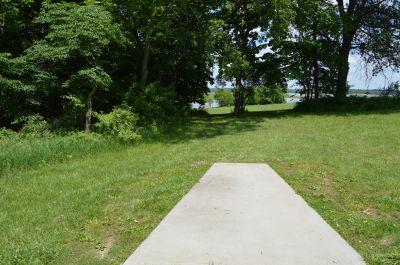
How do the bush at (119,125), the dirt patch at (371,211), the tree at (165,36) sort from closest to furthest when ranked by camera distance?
the dirt patch at (371,211)
the bush at (119,125)
the tree at (165,36)

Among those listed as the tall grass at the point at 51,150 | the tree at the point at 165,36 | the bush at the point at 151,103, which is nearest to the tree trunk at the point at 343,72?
the tree at the point at 165,36

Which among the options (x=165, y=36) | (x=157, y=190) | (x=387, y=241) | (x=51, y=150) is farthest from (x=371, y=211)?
(x=165, y=36)

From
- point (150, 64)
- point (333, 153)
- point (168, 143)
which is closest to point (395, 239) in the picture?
point (333, 153)

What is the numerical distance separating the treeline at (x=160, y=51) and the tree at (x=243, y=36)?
0.05 meters

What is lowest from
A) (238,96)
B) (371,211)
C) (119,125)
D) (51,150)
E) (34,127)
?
(371,211)

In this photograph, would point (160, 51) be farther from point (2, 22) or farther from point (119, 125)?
point (119, 125)

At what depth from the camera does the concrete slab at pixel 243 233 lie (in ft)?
11.7

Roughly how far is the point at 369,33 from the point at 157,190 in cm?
1949

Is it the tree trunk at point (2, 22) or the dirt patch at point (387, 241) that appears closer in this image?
the dirt patch at point (387, 241)

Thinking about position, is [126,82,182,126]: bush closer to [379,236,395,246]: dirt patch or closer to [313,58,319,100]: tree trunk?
[313,58,319,100]: tree trunk

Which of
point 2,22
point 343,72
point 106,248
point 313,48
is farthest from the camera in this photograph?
point 343,72

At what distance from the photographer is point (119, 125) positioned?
1170 cm

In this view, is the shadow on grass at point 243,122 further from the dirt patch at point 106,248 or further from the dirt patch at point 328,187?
the dirt patch at point 106,248

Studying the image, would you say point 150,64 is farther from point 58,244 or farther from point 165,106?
point 58,244
